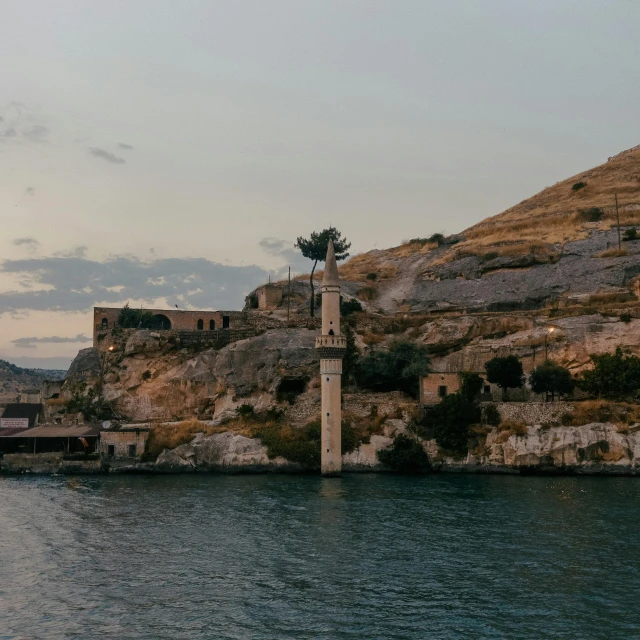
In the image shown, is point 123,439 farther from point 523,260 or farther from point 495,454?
point 523,260

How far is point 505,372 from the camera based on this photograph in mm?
60312

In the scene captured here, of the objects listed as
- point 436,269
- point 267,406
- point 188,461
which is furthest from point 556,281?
point 188,461

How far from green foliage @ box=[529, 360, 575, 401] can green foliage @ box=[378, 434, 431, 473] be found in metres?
10.1

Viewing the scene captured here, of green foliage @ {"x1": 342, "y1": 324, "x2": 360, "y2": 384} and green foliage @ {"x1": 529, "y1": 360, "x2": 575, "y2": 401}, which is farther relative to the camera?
green foliage @ {"x1": 342, "y1": 324, "x2": 360, "y2": 384}

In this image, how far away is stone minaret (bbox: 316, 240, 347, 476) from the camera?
177 ft

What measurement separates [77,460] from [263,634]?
41730 mm

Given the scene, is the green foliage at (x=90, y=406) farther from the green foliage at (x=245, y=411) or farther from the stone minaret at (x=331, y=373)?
the stone minaret at (x=331, y=373)

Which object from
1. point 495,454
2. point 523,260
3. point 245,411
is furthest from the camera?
point 523,260

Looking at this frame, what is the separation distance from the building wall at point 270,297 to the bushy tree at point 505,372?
29.9 metres

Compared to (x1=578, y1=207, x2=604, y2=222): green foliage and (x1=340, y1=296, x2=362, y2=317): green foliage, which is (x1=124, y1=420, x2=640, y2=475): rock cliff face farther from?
(x1=578, y1=207, x2=604, y2=222): green foliage

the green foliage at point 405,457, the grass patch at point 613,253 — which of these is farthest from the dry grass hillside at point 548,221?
the green foliage at point 405,457

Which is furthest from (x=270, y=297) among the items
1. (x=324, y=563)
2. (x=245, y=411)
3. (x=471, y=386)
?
(x=324, y=563)

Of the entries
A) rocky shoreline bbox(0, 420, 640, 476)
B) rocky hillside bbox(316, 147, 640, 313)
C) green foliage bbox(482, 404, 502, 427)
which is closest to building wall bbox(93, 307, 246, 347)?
Answer: rocky hillside bbox(316, 147, 640, 313)

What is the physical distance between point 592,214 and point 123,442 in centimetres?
6227
